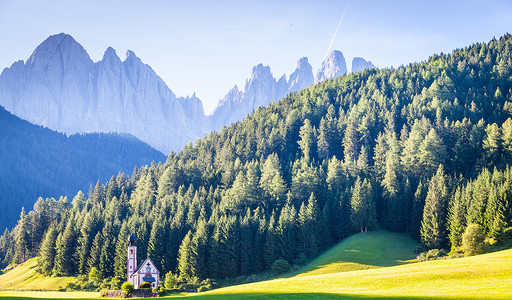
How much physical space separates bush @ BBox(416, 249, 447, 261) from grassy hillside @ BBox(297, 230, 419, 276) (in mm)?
2102

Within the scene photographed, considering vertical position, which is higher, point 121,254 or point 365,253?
Answer: point 121,254

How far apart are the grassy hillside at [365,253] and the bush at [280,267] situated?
3.94 m

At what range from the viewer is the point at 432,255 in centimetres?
8300

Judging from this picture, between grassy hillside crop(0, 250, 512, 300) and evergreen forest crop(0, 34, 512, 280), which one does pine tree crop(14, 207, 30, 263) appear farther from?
grassy hillside crop(0, 250, 512, 300)

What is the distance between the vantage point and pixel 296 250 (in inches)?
4013

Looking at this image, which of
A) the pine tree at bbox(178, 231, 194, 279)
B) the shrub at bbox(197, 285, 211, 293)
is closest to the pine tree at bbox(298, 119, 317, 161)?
the pine tree at bbox(178, 231, 194, 279)

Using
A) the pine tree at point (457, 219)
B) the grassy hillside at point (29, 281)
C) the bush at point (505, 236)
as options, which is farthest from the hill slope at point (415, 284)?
the grassy hillside at point (29, 281)

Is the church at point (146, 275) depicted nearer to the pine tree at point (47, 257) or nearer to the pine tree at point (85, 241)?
the pine tree at point (85, 241)

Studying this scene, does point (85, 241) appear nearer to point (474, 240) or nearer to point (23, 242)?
point (23, 242)

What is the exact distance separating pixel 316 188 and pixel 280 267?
103ft

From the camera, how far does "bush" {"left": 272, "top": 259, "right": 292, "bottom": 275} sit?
9262 cm

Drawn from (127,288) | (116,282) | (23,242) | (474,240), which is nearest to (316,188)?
(474,240)

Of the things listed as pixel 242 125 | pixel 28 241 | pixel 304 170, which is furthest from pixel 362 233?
pixel 28 241

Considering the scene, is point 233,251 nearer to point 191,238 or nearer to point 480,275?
point 191,238
